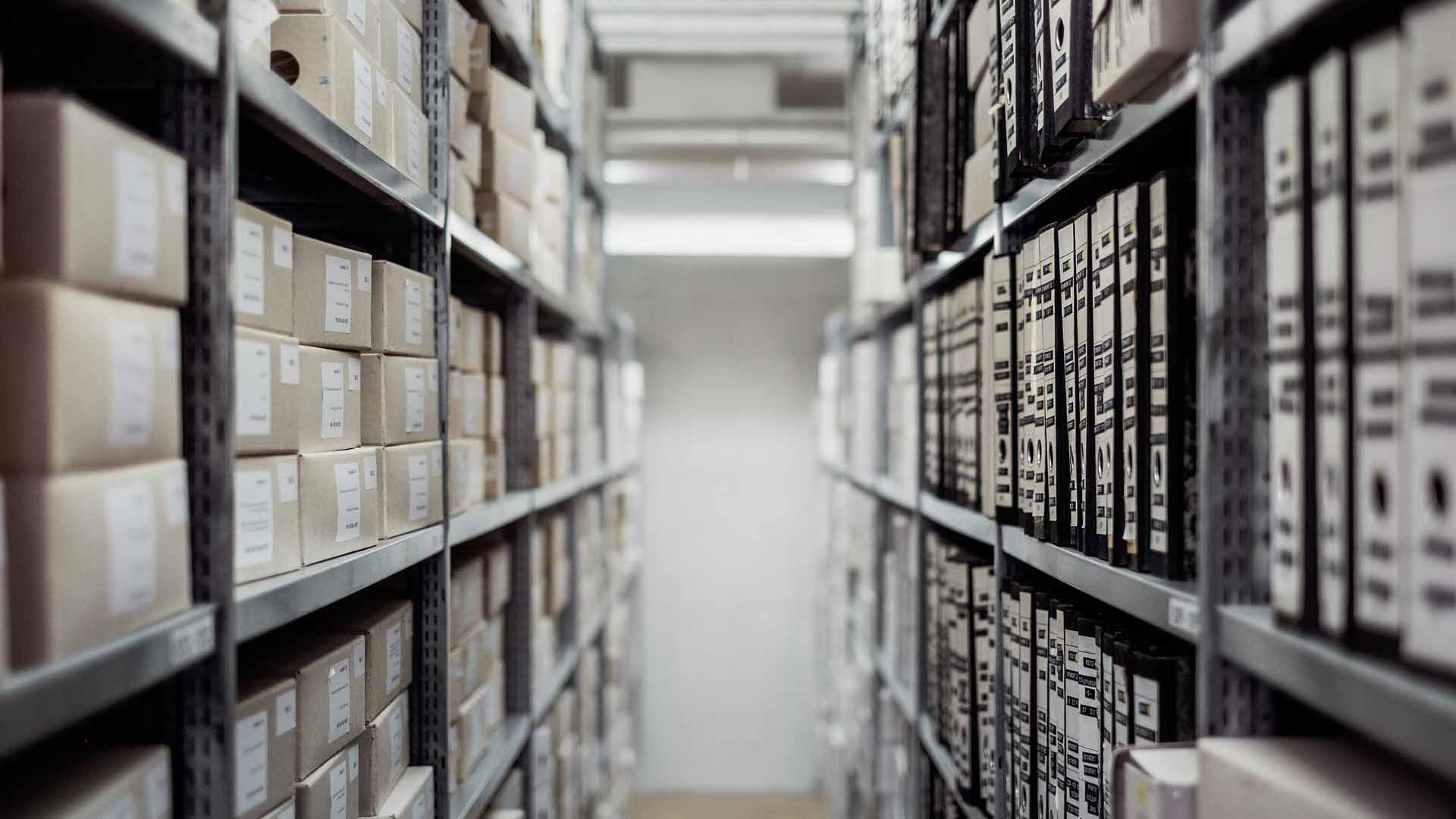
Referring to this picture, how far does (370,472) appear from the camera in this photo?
1281 millimetres

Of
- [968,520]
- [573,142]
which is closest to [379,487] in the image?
[968,520]

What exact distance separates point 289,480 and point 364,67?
20.8 inches

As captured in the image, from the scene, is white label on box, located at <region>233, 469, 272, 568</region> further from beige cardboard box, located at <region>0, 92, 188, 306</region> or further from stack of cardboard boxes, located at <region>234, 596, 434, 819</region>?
beige cardboard box, located at <region>0, 92, 188, 306</region>

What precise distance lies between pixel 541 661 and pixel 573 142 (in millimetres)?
1373

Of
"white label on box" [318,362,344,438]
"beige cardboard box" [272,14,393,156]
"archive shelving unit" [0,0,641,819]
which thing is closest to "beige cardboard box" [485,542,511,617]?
"archive shelving unit" [0,0,641,819]

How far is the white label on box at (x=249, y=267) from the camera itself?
37.9 inches

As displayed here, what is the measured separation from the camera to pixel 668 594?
4.84m

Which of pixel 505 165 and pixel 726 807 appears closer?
pixel 505 165

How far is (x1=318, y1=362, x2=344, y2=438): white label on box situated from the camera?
1.17 meters

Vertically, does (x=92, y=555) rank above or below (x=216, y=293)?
below

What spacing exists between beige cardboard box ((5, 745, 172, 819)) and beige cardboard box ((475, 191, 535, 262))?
3.80ft

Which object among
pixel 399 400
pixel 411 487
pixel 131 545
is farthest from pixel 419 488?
pixel 131 545

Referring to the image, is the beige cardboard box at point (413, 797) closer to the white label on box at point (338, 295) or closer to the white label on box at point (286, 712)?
the white label on box at point (286, 712)

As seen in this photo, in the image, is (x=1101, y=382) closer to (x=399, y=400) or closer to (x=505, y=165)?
(x=399, y=400)
